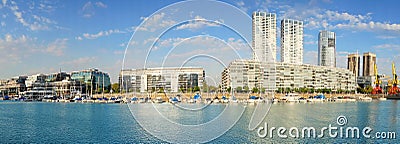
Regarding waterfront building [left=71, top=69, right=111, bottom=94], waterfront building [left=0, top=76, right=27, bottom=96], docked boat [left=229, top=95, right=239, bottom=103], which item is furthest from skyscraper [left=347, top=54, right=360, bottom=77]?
waterfront building [left=0, top=76, right=27, bottom=96]

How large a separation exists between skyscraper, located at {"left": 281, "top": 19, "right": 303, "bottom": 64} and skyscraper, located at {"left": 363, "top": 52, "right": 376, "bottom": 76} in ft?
108

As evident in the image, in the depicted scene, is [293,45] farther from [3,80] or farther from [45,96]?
[3,80]

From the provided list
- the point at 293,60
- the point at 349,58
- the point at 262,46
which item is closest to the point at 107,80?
the point at 293,60

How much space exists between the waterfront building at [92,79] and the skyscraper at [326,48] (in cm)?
5076

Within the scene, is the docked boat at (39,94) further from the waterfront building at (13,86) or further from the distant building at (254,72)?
the distant building at (254,72)

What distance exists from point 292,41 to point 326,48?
23.1m

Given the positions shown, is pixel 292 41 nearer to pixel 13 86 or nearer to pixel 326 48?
pixel 326 48

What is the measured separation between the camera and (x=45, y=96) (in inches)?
1956

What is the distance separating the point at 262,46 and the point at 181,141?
603 cm

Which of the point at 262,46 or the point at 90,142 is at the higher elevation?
the point at 262,46

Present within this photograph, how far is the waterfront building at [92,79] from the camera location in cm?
5447

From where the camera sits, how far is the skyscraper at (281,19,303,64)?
6222 centimetres

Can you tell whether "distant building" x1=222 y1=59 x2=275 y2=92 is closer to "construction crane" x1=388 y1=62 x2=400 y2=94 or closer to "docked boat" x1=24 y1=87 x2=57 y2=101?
"docked boat" x1=24 y1=87 x2=57 y2=101
